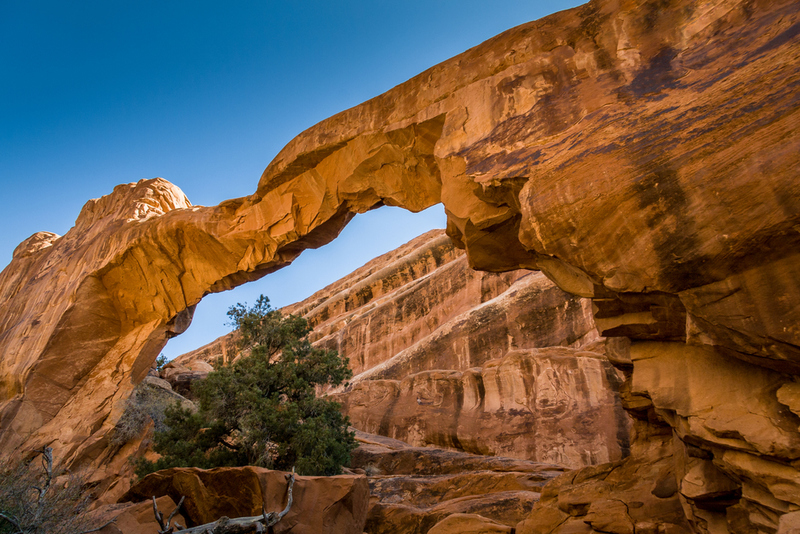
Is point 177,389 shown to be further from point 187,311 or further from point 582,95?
point 582,95

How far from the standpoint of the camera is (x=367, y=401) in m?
19.7

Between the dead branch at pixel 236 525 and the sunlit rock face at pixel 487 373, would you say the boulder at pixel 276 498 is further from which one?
the sunlit rock face at pixel 487 373

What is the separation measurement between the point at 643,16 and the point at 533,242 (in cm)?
372

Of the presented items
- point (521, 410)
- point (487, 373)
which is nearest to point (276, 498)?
point (521, 410)

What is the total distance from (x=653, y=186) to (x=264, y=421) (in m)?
10.3

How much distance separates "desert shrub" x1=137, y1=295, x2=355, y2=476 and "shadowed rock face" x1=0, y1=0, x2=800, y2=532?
5070 millimetres

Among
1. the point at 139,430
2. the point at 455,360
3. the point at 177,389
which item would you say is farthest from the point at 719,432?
the point at 177,389

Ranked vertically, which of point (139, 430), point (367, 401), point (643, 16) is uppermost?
point (643, 16)

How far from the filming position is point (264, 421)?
39.3 feet

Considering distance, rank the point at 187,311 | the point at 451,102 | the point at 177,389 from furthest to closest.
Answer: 1. the point at 177,389
2. the point at 187,311
3. the point at 451,102

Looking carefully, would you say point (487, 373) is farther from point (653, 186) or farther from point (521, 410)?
point (653, 186)

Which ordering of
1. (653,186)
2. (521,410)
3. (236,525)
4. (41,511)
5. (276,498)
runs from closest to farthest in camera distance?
(653,186)
(236,525)
(41,511)
(276,498)
(521,410)

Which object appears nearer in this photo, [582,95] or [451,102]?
[582,95]

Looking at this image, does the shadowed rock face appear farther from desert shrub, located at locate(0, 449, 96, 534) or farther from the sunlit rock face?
desert shrub, located at locate(0, 449, 96, 534)
